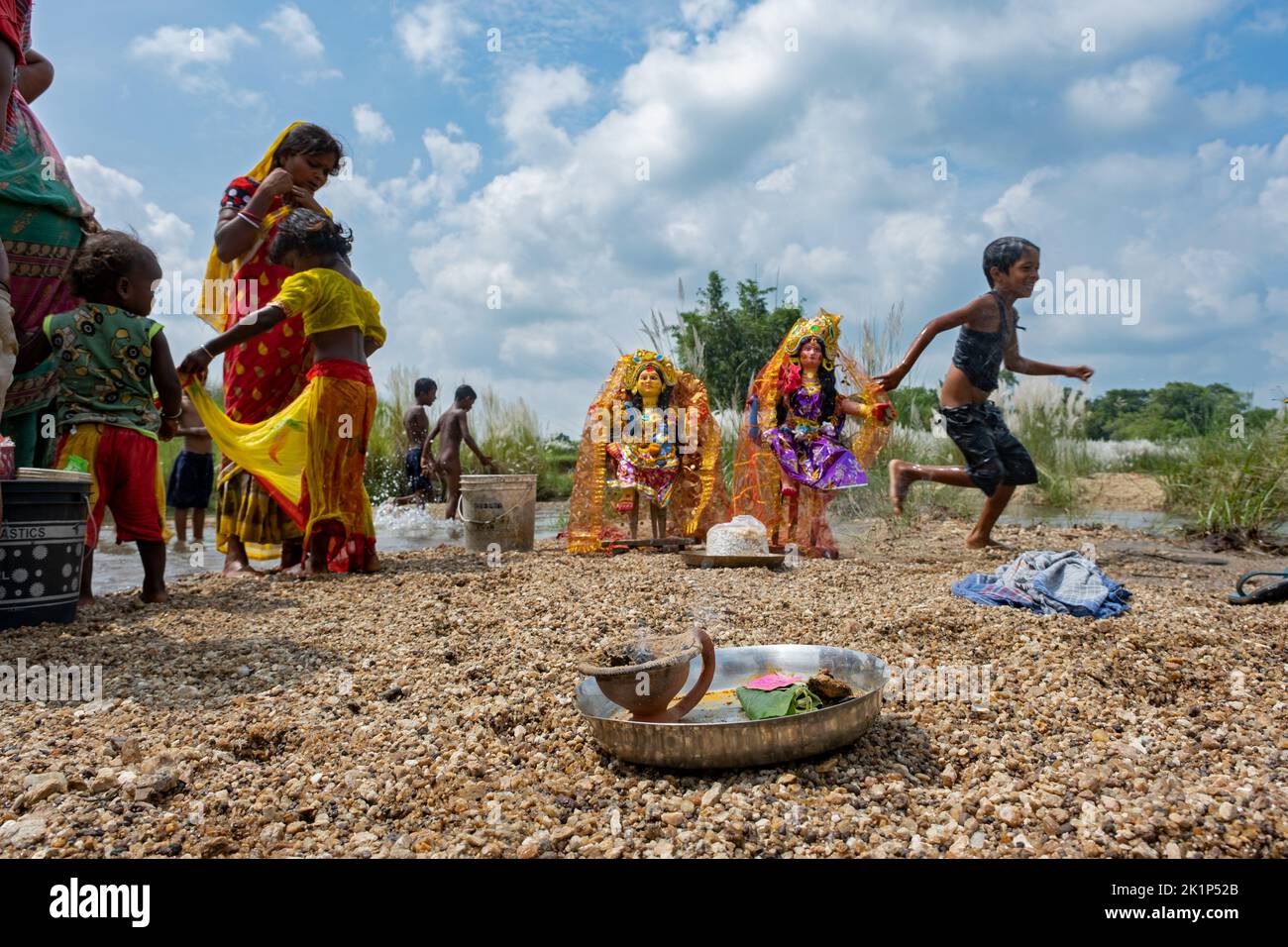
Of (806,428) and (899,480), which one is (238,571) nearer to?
(806,428)

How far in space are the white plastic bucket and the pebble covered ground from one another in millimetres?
2683

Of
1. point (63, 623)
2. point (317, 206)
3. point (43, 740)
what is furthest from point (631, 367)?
point (43, 740)

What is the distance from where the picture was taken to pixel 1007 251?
583 cm

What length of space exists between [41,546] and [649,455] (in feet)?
12.8

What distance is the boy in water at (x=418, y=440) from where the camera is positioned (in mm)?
11688

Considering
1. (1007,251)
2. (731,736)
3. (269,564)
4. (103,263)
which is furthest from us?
(269,564)

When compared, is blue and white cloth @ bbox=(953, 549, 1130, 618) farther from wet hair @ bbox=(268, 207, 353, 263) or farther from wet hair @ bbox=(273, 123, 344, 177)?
wet hair @ bbox=(273, 123, 344, 177)

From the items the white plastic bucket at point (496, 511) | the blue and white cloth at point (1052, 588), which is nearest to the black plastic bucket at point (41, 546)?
the white plastic bucket at point (496, 511)

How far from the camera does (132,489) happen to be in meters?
3.97

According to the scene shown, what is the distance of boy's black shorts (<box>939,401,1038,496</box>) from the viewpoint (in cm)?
587

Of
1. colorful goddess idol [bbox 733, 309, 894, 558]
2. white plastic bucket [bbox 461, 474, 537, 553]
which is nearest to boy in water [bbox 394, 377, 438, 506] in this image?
white plastic bucket [bbox 461, 474, 537, 553]

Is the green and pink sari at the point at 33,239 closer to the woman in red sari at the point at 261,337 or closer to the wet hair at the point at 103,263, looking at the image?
the wet hair at the point at 103,263

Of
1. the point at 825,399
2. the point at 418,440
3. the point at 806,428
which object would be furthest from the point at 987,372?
the point at 418,440
